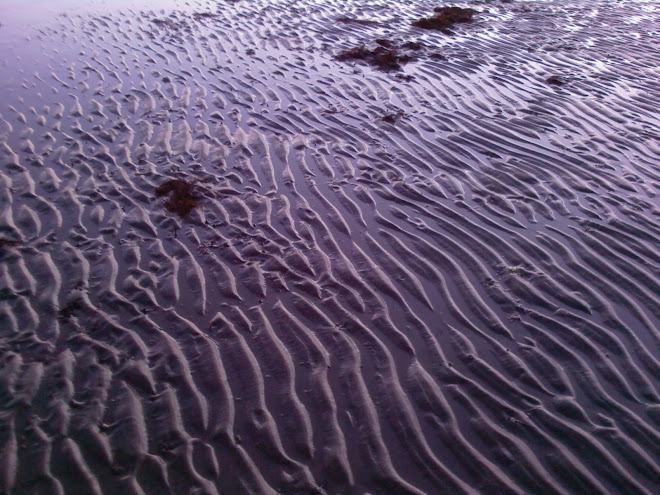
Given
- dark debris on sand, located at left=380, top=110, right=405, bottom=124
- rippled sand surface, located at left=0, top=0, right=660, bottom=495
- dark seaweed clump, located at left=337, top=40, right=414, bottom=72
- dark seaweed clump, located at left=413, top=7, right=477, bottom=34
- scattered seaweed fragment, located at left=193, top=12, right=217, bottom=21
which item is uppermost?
scattered seaweed fragment, located at left=193, top=12, right=217, bottom=21

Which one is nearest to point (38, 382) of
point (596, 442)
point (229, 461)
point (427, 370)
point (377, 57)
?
point (229, 461)

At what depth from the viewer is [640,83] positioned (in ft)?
33.7

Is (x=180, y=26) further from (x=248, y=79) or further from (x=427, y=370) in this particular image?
(x=427, y=370)

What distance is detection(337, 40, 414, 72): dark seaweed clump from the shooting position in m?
10.9

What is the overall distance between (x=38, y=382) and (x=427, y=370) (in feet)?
10.1

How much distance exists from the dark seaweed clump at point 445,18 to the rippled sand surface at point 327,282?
13.3ft

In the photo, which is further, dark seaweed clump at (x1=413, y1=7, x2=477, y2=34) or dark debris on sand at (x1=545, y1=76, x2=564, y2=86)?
dark seaweed clump at (x1=413, y1=7, x2=477, y2=34)

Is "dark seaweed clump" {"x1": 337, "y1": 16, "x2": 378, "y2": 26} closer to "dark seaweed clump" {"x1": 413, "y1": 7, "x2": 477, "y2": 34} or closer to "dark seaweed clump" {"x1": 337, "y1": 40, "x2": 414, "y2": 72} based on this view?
"dark seaweed clump" {"x1": 413, "y1": 7, "x2": 477, "y2": 34}

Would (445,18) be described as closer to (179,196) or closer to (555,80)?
(555,80)

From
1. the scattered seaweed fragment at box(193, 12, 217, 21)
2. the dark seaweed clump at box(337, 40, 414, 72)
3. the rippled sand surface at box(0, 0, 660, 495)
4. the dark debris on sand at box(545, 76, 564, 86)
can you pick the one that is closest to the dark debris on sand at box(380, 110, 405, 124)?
the rippled sand surface at box(0, 0, 660, 495)

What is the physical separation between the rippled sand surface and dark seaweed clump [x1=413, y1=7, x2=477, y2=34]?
13.3 ft

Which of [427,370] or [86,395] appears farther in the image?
[427,370]

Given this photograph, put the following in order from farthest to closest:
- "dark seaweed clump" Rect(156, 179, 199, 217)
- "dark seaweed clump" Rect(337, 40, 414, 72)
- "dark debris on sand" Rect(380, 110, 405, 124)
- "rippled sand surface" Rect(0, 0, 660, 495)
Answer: "dark seaweed clump" Rect(337, 40, 414, 72)
"dark debris on sand" Rect(380, 110, 405, 124)
"dark seaweed clump" Rect(156, 179, 199, 217)
"rippled sand surface" Rect(0, 0, 660, 495)

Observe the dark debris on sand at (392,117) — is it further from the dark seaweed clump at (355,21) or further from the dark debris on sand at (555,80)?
→ the dark seaweed clump at (355,21)
